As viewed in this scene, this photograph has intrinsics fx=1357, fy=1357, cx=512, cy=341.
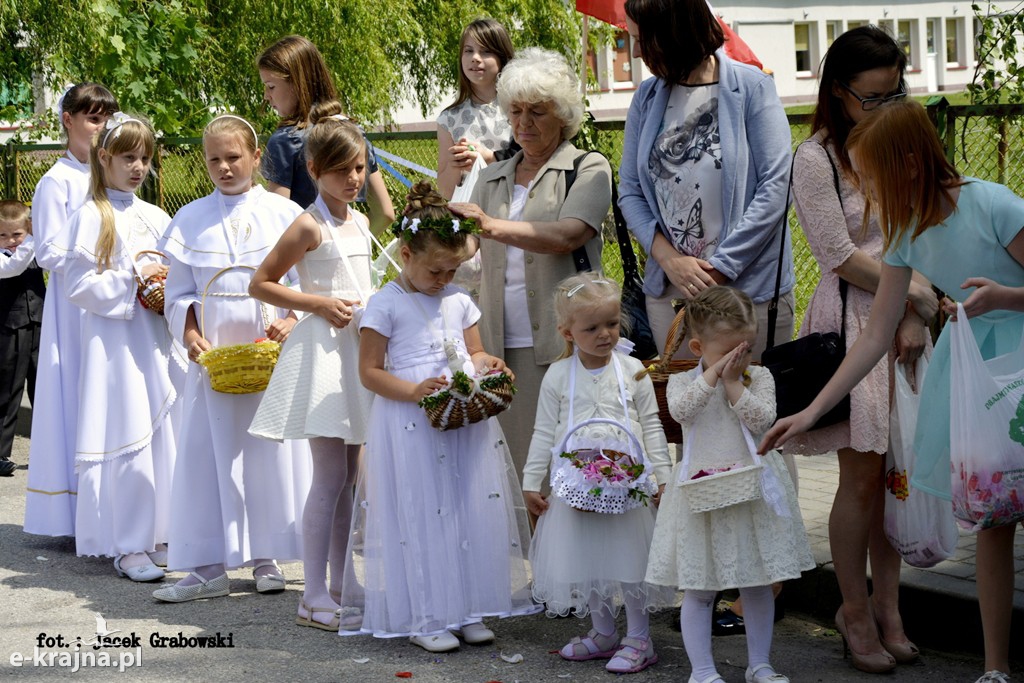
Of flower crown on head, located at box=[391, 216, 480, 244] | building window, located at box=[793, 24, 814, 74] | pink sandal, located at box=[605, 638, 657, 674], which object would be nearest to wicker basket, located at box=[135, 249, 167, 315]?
flower crown on head, located at box=[391, 216, 480, 244]

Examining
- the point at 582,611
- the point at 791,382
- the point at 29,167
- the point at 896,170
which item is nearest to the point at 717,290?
the point at 791,382

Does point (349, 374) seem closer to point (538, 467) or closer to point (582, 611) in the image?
point (538, 467)

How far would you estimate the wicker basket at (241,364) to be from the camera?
544 centimetres

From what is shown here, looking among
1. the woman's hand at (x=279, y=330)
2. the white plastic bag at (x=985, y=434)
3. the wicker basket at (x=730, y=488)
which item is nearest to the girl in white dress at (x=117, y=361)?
the woman's hand at (x=279, y=330)

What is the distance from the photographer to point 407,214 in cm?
496

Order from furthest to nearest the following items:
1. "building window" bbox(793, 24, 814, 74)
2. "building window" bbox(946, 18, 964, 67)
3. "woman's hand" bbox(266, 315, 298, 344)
→ "building window" bbox(946, 18, 964, 67), "building window" bbox(793, 24, 814, 74), "woman's hand" bbox(266, 315, 298, 344)

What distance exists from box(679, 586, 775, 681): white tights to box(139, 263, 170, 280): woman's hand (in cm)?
318

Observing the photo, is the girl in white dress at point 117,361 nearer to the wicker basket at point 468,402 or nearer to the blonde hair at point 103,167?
the blonde hair at point 103,167

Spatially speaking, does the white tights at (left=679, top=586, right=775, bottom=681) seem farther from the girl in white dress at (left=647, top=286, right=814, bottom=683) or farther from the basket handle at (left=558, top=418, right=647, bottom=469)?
the basket handle at (left=558, top=418, right=647, bottom=469)

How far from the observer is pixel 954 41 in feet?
202

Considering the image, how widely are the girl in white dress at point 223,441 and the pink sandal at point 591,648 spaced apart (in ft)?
5.04

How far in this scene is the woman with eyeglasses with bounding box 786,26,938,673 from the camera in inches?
175

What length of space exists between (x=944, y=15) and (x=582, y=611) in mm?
60556

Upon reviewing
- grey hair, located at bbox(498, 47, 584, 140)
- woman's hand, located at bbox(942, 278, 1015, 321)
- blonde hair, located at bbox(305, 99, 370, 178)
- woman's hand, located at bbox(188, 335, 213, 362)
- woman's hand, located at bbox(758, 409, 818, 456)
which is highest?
grey hair, located at bbox(498, 47, 584, 140)
